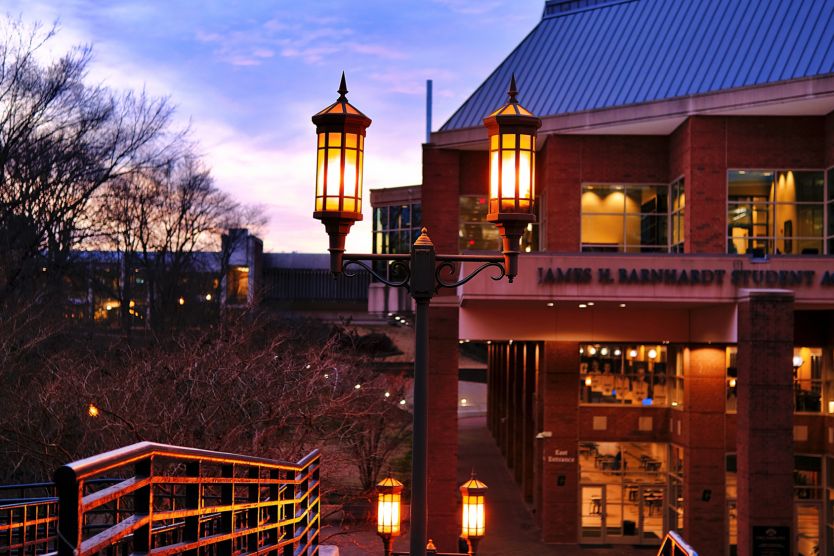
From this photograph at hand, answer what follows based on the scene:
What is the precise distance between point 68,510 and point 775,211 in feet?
99.1

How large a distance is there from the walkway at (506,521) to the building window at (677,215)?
987cm

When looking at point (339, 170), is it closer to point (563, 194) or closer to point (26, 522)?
point (26, 522)

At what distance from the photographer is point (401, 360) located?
85312 mm

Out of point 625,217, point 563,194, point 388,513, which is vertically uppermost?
point 563,194

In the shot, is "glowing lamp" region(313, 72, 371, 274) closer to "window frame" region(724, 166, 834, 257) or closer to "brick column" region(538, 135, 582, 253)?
"window frame" region(724, 166, 834, 257)

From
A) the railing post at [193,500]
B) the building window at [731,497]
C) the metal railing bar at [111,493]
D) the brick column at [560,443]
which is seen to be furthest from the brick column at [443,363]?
the metal railing bar at [111,493]

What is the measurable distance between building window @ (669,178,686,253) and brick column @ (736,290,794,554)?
5.50m

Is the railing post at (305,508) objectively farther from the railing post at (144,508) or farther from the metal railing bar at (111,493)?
the metal railing bar at (111,493)

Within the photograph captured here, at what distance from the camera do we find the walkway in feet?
103

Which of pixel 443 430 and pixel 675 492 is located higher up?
pixel 443 430

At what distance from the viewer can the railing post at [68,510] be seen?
10.8 feet

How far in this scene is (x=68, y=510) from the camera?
3338mm

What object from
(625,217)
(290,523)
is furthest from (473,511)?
(625,217)

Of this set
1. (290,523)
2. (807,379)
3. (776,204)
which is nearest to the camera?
(290,523)
